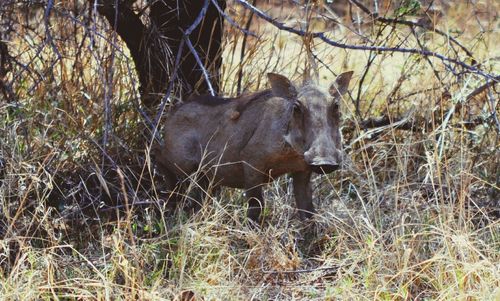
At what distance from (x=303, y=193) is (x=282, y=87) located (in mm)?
652

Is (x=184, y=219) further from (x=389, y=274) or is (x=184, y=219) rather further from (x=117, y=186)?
(x=389, y=274)

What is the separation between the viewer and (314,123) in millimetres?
5391

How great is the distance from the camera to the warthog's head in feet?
17.4

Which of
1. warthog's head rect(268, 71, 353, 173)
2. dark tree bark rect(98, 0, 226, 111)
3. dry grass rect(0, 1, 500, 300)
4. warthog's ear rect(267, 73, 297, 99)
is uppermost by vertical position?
dark tree bark rect(98, 0, 226, 111)

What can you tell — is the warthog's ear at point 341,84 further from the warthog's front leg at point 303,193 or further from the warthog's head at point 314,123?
the warthog's front leg at point 303,193

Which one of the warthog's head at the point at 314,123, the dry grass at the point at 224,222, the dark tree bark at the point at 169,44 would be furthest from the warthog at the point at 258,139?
the dark tree bark at the point at 169,44

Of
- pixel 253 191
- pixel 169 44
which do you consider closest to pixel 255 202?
pixel 253 191

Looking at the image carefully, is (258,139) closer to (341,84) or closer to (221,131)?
(221,131)

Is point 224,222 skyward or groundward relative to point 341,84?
groundward

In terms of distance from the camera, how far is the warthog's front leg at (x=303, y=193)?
5.86m

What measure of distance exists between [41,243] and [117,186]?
0.79 metres

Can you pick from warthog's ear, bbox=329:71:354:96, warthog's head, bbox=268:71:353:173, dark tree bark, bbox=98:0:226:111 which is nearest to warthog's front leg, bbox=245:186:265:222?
warthog's head, bbox=268:71:353:173

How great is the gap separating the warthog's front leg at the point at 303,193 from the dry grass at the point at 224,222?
0.07 meters

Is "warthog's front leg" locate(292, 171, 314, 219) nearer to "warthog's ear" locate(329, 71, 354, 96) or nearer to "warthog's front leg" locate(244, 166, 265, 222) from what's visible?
"warthog's front leg" locate(244, 166, 265, 222)
